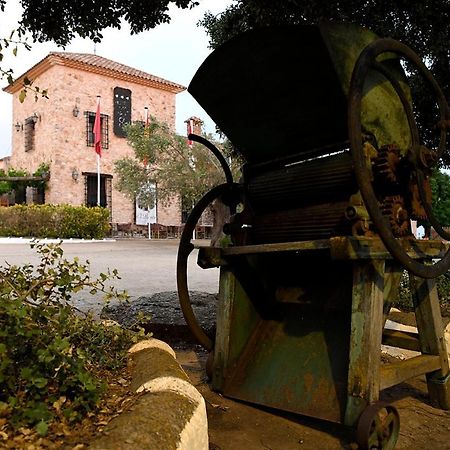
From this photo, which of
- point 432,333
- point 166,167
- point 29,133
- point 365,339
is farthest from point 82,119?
point 365,339

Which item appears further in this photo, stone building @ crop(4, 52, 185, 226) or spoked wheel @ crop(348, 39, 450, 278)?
stone building @ crop(4, 52, 185, 226)

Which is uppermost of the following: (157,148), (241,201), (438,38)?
(157,148)

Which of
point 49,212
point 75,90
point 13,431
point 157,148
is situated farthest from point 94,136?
point 13,431

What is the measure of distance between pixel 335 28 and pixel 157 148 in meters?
16.5

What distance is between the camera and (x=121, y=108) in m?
26.8

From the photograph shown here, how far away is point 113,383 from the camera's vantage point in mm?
2012

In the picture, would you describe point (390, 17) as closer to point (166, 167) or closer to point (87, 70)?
point (166, 167)

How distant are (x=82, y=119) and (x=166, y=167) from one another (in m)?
9.37

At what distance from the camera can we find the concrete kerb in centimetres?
139

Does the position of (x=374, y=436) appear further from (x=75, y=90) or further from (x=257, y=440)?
(x=75, y=90)

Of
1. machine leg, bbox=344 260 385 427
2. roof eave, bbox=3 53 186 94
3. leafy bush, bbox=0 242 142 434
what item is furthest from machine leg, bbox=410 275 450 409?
roof eave, bbox=3 53 186 94

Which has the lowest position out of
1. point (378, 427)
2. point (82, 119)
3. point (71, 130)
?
point (378, 427)

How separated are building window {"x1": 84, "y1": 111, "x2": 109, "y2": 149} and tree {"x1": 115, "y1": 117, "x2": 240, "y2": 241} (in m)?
6.78

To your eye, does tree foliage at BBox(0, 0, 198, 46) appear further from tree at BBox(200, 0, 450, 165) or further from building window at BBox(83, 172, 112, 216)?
building window at BBox(83, 172, 112, 216)
